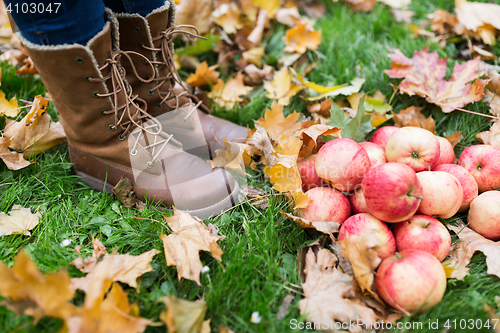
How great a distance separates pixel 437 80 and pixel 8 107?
2.55 metres

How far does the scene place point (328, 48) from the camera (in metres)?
2.51

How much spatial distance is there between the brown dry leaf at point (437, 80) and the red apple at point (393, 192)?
38.8 inches

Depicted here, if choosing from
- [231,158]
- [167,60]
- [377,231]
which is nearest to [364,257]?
[377,231]

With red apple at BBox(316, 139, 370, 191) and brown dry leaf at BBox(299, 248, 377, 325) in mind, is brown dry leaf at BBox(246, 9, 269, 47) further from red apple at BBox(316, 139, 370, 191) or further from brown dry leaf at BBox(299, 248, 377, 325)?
brown dry leaf at BBox(299, 248, 377, 325)

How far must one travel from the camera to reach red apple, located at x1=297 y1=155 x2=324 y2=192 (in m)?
1.51

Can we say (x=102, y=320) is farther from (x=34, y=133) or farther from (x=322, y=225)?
(x=34, y=133)

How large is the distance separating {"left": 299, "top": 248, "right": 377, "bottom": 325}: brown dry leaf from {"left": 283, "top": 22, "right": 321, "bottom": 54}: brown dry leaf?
5.52ft

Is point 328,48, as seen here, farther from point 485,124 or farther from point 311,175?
point 311,175

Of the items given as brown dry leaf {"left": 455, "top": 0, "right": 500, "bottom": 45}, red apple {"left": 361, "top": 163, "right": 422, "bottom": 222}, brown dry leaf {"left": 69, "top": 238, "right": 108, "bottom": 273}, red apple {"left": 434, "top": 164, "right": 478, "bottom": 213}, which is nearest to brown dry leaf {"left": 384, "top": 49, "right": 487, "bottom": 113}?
brown dry leaf {"left": 455, "top": 0, "right": 500, "bottom": 45}

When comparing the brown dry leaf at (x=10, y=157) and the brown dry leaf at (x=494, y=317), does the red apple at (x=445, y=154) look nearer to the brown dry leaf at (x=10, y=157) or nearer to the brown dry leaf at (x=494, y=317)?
the brown dry leaf at (x=494, y=317)

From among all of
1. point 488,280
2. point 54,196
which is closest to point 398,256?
point 488,280

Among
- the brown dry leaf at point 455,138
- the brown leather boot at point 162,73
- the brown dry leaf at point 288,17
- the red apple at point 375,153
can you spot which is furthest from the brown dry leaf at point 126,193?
the brown dry leaf at point 288,17

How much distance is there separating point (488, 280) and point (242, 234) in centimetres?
96

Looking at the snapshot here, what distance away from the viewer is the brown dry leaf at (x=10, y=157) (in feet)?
5.32
